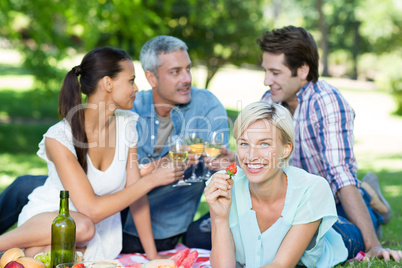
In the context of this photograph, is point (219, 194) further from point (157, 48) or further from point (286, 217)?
point (157, 48)

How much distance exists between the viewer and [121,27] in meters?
12.1

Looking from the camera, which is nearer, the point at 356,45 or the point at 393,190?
the point at 393,190

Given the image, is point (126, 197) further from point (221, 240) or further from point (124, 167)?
point (221, 240)

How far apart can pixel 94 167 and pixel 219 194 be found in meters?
1.39

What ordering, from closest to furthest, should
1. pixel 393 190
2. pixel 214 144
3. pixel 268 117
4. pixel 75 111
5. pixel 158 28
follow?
pixel 268 117, pixel 75 111, pixel 214 144, pixel 393 190, pixel 158 28

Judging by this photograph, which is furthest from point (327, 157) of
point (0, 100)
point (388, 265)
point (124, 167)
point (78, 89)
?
point (0, 100)

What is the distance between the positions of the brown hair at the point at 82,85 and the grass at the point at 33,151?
95.0 inches

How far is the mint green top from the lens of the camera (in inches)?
140

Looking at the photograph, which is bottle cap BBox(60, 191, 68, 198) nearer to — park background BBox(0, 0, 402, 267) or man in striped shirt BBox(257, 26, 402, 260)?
park background BBox(0, 0, 402, 267)

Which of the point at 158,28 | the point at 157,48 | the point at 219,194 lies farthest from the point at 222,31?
the point at 219,194

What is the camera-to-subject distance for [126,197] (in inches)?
159

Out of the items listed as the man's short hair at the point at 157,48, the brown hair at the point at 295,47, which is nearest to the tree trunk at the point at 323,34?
the brown hair at the point at 295,47

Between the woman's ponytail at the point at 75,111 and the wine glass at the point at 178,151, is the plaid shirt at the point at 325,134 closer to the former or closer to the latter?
the wine glass at the point at 178,151

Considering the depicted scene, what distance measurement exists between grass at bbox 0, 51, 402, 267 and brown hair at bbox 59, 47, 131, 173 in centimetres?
241
